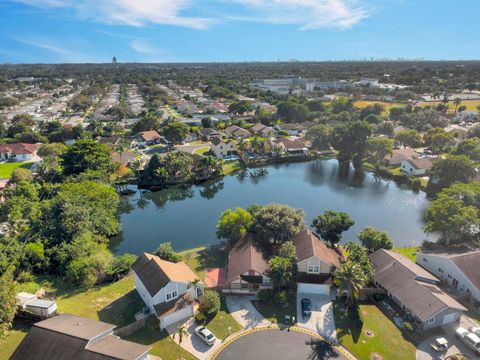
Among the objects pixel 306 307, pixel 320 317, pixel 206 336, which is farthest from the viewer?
pixel 306 307

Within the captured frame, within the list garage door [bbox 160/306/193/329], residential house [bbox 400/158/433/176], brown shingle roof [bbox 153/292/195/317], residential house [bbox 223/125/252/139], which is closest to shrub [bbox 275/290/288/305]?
brown shingle roof [bbox 153/292/195/317]

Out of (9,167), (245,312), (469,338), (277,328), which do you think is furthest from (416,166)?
(9,167)

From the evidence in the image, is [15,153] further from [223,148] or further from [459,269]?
[459,269]

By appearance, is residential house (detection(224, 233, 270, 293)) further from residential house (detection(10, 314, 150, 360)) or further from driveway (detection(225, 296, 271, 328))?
residential house (detection(10, 314, 150, 360))

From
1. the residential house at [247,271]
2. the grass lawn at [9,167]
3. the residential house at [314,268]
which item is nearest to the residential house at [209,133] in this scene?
the grass lawn at [9,167]

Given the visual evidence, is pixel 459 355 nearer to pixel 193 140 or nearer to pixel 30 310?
pixel 30 310
